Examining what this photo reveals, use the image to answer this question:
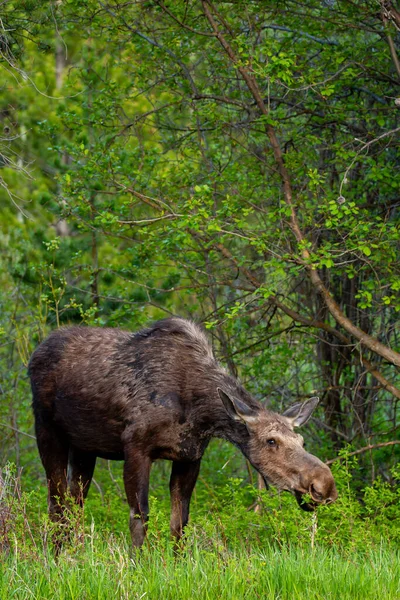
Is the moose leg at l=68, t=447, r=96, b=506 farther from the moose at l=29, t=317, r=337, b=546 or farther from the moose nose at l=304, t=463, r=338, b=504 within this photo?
the moose nose at l=304, t=463, r=338, b=504

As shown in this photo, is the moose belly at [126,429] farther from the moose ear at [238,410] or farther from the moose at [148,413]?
the moose ear at [238,410]

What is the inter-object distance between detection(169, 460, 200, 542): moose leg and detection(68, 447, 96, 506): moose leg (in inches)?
39.9

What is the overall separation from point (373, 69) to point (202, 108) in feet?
6.00

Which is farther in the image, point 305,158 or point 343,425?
point 343,425

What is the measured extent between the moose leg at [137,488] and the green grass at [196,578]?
1.66 metres

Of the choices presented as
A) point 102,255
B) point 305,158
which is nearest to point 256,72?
point 305,158

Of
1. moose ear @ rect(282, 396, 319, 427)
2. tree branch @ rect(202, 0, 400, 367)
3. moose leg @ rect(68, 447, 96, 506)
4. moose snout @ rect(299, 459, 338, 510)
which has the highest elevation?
tree branch @ rect(202, 0, 400, 367)

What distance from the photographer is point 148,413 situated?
8672mm

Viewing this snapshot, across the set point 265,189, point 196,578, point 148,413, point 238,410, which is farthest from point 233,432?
point 265,189

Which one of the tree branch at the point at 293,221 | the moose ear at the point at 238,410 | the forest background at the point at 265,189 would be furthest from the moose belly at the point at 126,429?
the tree branch at the point at 293,221

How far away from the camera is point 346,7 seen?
1071 centimetres

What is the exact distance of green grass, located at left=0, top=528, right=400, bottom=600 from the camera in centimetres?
621

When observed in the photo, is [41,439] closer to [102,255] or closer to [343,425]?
[343,425]

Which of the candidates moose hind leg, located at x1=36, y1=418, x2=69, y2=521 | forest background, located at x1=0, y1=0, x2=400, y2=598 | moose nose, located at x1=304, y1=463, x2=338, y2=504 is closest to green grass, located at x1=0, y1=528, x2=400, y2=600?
moose nose, located at x1=304, y1=463, x2=338, y2=504
